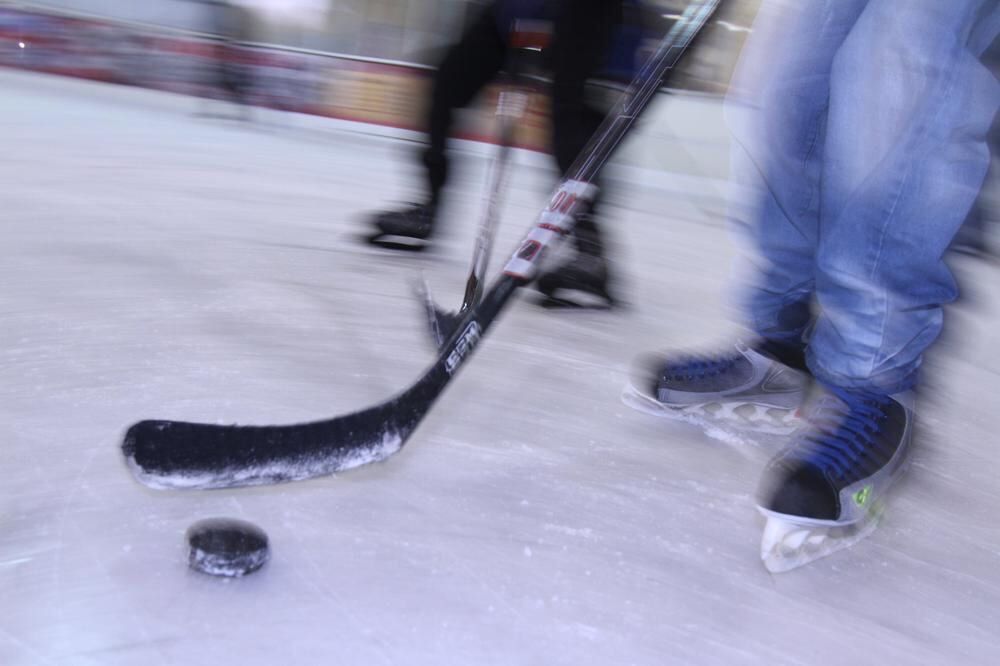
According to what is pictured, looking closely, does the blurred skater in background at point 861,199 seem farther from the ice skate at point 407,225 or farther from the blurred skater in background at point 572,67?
the ice skate at point 407,225

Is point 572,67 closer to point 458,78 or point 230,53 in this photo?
point 458,78

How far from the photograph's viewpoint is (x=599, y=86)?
4.84ft

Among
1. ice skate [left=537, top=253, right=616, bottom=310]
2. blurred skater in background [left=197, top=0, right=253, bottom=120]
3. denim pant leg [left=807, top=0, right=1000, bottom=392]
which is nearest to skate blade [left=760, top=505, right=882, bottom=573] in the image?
denim pant leg [left=807, top=0, right=1000, bottom=392]

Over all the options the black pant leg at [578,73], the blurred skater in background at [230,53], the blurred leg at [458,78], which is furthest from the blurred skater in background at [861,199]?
the blurred skater in background at [230,53]

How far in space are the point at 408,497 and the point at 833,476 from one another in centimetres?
36

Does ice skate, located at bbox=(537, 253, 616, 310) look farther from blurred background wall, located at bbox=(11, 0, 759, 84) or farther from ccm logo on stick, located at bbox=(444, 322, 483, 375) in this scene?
blurred background wall, located at bbox=(11, 0, 759, 84)

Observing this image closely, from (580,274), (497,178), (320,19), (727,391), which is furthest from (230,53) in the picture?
(727,391)

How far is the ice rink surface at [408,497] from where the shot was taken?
23.3 inches

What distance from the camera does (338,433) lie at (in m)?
0.68

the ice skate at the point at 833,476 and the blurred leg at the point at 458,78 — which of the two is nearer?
the ice skate at the point at 833,476

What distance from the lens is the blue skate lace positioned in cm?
78

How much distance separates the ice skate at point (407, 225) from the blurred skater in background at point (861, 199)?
2.51 ft

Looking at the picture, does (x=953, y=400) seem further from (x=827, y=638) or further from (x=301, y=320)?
(x=301, y=320)

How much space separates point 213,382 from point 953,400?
970 mm
